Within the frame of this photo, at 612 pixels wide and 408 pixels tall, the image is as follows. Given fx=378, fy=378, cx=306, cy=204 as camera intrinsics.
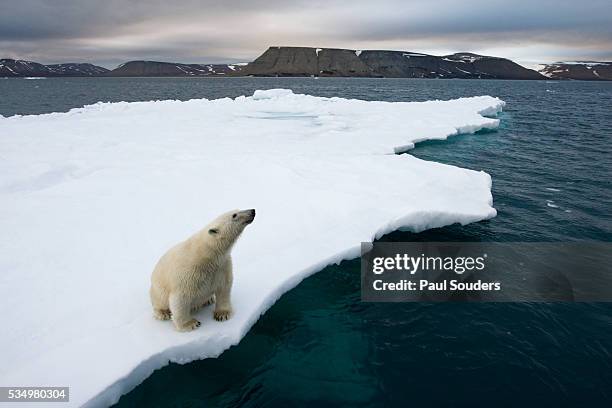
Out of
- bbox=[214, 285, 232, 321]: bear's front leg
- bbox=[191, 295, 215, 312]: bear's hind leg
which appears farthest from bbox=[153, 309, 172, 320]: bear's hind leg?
bbox=[214, 285, 232, 321]: bear's front leg

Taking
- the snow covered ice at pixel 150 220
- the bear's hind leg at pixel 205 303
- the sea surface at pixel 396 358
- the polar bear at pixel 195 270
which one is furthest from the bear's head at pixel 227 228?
the sea surface at pixel 396 358

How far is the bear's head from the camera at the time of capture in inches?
168

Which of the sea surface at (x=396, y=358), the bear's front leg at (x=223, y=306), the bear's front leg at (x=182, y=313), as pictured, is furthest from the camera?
the bear's front leg at (x=223, y=306)

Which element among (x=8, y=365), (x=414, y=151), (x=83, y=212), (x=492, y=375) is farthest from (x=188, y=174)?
(x=414, y=151)

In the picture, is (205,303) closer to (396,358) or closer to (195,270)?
→ (195,270)

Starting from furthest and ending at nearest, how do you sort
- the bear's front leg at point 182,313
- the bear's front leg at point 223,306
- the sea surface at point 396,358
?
the bear's front leg at point 223,306
the sea surface at point 396,358
the bear's front leg at point 182,313

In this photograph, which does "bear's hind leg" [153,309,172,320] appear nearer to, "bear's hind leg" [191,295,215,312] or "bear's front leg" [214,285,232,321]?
"bear's hind leg" [191,295,215,312]

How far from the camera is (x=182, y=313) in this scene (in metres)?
4.27

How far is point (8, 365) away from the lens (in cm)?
397

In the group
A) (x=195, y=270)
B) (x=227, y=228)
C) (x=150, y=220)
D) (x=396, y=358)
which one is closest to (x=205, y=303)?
(x=195, y=270)

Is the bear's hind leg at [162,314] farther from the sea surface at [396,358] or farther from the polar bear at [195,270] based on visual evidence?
the sea surface at [396,358]

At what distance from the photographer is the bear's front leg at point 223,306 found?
15.0 feet

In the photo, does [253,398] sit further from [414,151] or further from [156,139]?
[414,151]

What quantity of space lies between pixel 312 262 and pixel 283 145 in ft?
30.2
